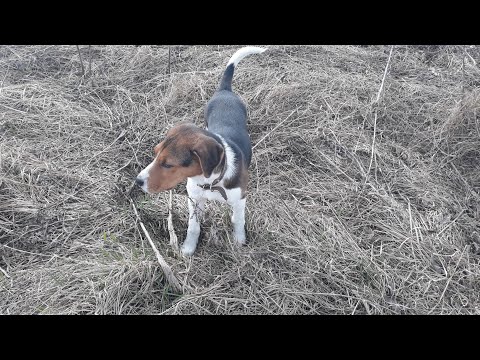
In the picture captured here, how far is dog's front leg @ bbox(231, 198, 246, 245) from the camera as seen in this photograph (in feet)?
13.1

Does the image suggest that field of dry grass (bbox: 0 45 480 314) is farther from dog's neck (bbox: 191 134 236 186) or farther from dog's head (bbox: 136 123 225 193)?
dog's head (bbox: 136 123 225 193)

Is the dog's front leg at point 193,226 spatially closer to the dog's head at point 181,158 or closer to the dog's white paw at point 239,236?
Result: the dog's white paw at point 239,236

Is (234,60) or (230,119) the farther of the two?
(234,60)

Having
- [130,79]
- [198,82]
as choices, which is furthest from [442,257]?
[130,79]

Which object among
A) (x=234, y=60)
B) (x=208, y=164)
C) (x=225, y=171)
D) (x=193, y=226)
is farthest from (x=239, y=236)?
→ (x=234, y=60)

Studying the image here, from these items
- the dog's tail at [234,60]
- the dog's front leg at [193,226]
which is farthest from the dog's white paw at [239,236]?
the dog's tail at [234,60]

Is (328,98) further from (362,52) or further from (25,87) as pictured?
(25,87)

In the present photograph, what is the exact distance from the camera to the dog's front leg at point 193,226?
393 centimetres

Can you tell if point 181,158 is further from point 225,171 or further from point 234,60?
point 234,60

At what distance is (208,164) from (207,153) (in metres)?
0.09

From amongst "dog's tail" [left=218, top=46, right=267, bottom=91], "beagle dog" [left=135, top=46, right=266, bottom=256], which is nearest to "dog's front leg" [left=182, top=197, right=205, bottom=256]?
"beagle dog" [left=135, top=46, right=266, bottom=256]

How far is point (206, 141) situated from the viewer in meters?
3.32

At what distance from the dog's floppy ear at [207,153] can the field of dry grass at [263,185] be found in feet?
3.17

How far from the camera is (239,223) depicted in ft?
13.4
